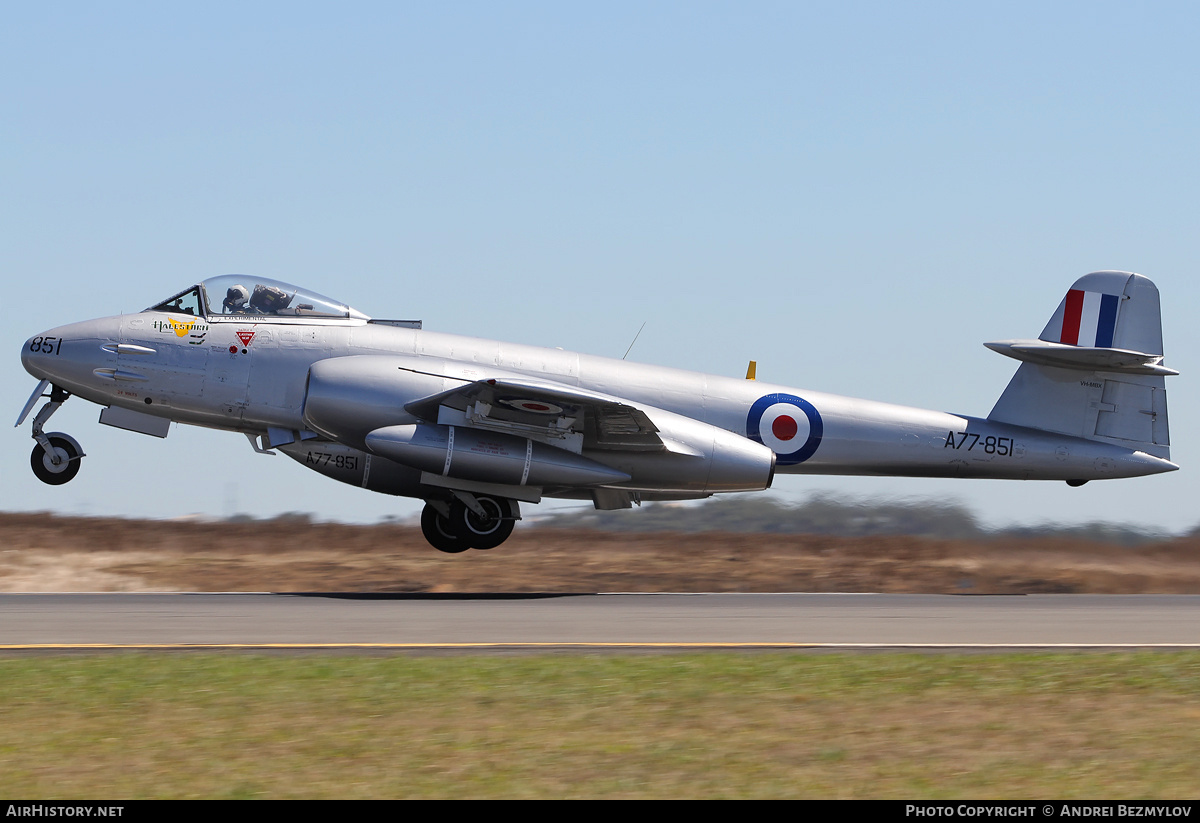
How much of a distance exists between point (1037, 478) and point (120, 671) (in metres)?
14.2

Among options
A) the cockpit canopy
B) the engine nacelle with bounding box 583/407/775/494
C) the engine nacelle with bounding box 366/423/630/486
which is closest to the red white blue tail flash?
the engine nacelle with bounding box 583/407/775/494

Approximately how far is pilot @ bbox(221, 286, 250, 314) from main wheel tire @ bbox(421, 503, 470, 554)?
4.04m

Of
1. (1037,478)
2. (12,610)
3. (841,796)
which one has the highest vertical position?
(1037,478)

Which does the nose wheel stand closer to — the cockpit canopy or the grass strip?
the cockpit canopy

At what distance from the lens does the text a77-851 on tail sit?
53.3ft

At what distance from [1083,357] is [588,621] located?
979 centimetres

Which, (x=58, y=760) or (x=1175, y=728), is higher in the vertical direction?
(x=1175, y=728)

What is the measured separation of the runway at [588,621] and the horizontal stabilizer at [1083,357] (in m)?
4.04

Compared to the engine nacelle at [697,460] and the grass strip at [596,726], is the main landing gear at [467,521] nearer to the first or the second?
the engine nacelle at [697,460]

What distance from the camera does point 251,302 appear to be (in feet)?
57.7

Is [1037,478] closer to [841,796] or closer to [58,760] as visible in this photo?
[841,796]
